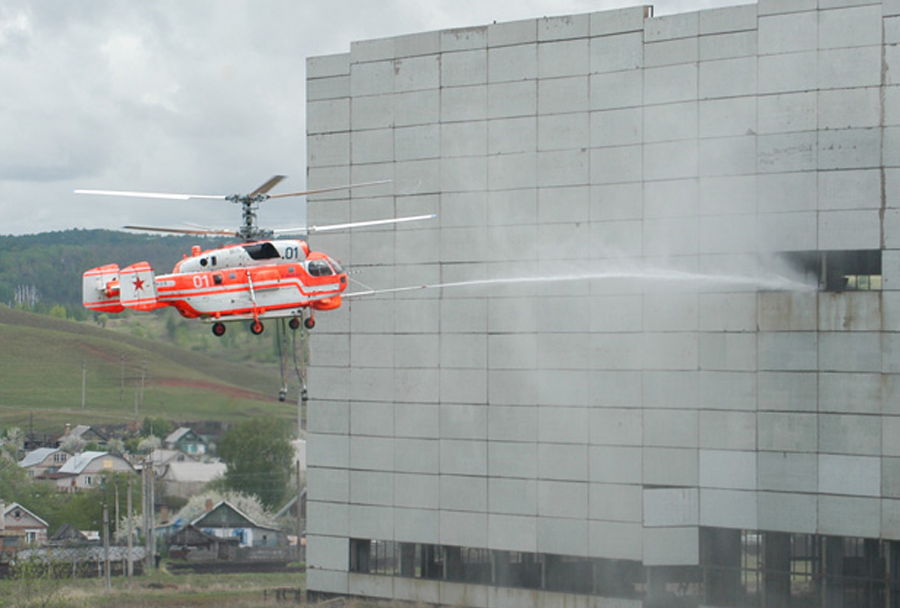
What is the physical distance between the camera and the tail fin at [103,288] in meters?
43.2

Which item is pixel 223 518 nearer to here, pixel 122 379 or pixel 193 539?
Result: pixel 193 539

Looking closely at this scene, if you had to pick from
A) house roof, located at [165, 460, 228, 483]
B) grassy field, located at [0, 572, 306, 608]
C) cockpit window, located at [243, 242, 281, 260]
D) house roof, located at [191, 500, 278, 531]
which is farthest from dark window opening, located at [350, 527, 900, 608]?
house roof, located at [165, 460, 228, 483]

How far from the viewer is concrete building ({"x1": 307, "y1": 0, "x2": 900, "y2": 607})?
47.9m

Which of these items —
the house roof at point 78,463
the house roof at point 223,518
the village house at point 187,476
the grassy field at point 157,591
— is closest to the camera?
the grassy field at point 157,591

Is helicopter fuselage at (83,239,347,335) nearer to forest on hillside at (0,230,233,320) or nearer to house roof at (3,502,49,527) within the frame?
house roof at (3,502,49,527)

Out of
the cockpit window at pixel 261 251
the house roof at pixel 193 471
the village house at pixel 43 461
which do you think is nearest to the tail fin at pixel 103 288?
the cockpit window at pixel 261 251

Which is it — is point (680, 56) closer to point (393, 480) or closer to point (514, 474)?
point (514, 474)

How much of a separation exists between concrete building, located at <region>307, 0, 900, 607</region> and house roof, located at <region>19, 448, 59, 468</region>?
81.2m

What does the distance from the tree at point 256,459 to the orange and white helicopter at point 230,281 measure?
94684mm

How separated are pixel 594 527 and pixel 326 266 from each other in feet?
56.9

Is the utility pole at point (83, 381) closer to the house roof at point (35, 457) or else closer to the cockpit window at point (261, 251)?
the house roof at point (35, 457)

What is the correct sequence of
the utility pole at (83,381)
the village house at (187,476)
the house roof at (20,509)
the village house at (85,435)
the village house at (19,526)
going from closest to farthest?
the village house at (19,526)
the house roof at (20,509)
the village house at (187,476)
the village house at (85,435)
the utility pole at (83,381)

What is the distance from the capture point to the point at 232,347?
148625mm

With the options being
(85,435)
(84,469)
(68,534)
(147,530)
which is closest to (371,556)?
(147,530)
